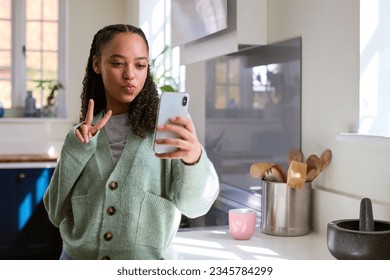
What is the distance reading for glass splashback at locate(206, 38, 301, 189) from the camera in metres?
1.51

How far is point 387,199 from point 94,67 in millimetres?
660

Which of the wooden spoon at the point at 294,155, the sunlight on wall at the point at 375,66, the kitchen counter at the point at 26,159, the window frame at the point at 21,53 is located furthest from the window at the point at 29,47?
the sunlight on wall at the point at 375,66

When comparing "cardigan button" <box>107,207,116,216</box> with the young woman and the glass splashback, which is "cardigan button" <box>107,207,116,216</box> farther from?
the glass splashback

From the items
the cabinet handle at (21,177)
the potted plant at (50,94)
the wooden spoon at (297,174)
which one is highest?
the potted plant at (50,94)

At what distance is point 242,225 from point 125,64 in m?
0.67

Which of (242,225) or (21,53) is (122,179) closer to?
(242,225)

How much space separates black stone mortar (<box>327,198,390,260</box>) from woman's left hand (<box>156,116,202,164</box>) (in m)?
0.35

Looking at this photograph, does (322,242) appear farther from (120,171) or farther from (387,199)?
(120,171)

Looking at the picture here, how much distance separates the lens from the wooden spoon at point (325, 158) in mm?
1316

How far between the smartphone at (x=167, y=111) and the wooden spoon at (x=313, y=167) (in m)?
0.66

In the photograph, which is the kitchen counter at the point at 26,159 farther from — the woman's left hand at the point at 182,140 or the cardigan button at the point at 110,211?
the woman's left hand at the point at 182,140

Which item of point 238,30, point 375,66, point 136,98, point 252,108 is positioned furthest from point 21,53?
point 136,98

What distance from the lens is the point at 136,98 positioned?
836mm

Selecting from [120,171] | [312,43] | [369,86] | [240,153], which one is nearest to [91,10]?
[240,153]
